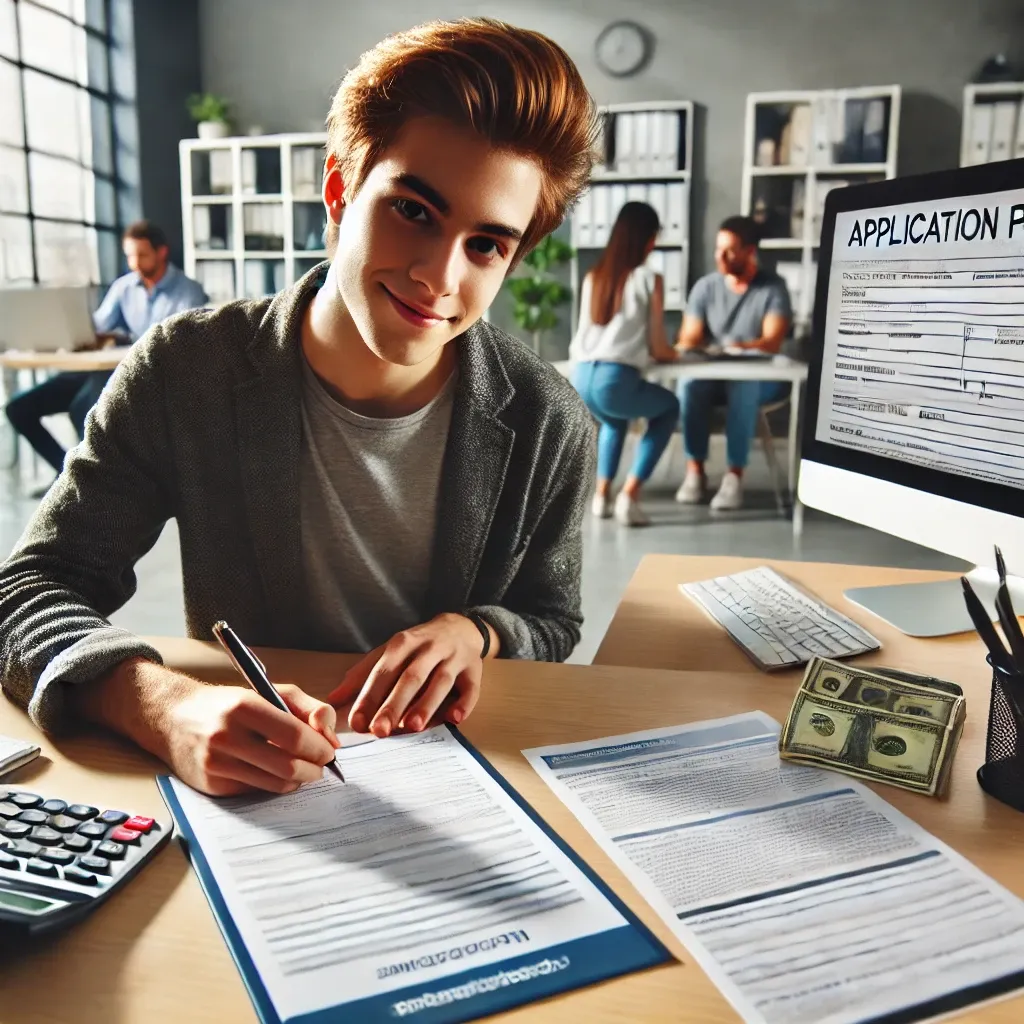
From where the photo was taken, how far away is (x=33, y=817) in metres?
0.62

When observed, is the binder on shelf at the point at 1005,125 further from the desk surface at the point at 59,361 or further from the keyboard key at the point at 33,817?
the keyboard key at the point at 33,817

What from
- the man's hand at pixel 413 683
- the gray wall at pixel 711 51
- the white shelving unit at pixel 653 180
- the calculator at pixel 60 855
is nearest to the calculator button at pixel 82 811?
the calculator at pixel 60 855

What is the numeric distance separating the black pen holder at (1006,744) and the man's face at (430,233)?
595mm

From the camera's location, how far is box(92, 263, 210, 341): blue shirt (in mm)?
5320

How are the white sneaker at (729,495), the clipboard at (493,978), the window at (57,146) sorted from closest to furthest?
the clipboard at (493,978)
the white sneaker at (729,495)
the window at (57,146)

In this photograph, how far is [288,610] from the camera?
3.85ft

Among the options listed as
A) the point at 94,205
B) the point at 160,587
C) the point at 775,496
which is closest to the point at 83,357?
the point at 160,587

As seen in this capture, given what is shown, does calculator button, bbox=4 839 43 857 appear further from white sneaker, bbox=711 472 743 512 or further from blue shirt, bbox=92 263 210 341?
blue shirt, bbox=92 263 210 341

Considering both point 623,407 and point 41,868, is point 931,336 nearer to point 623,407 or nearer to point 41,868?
point 41,868

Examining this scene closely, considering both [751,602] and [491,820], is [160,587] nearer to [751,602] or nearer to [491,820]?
[751,602]

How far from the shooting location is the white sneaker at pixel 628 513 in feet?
15.0

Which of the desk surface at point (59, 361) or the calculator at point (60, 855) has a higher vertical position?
the desk surface at point (59, 361)

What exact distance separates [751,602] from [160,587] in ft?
9.22

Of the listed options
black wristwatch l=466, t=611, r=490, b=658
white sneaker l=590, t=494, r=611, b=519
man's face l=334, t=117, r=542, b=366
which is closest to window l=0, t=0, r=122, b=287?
white sneaker l=590, t=494, r=611, b=519
